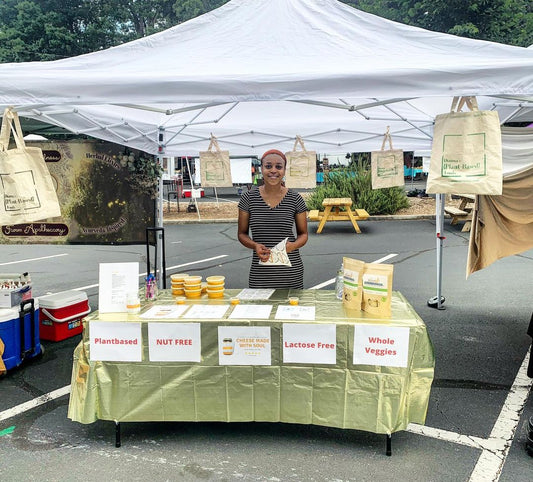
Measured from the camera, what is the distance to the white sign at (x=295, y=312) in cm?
289

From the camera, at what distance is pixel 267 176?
3754 millimetres

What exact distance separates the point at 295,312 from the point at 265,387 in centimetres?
49

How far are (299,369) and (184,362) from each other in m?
0.69

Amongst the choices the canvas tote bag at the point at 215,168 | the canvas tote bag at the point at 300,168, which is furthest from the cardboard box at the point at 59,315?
the canvas tote bag at the point at 300,168

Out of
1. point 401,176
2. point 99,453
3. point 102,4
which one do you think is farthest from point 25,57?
point 99,453

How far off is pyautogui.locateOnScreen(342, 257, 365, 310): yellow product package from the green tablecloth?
0.10 metres

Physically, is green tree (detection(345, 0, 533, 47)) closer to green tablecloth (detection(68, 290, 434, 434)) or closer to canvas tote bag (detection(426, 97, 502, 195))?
canvas tote bag (detection(426, 97, 502, 195))

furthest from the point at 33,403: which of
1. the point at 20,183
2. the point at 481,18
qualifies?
the point at 481,18

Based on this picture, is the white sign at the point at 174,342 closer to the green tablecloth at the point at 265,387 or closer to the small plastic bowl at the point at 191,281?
the green tablecloth at the point at 265,387

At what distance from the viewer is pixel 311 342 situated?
2.82 m

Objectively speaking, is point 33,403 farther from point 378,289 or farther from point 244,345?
point 378,289

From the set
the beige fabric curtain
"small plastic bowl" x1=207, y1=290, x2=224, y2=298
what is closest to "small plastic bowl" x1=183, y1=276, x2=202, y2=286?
"small plastic bowl" x1=207, y1=290, x2=224, y2=298

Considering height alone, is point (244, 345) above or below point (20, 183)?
below

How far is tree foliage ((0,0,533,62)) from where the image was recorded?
2405cm
